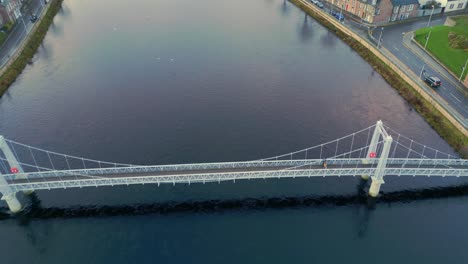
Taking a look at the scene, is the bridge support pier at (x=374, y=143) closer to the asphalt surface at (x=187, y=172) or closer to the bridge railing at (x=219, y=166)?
the bridge railing at (x=219, y=166)

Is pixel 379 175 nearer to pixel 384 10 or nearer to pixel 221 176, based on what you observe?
pixel 221 176

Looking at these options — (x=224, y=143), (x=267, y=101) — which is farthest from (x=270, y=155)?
(x=267, y=101)

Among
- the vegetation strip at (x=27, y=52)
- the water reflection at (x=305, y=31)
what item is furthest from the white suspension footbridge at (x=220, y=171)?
the water reflection at (x=305, y=31)

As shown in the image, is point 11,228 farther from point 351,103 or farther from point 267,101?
point 351,103

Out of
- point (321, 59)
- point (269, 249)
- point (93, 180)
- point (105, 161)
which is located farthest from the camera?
point (321, 59)

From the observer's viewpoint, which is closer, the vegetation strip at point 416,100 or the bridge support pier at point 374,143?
the bridge support pier at point 374,143

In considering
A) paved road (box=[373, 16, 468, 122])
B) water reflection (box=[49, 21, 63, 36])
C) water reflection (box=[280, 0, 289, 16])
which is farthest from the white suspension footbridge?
water reflection (box=[280, 0, 289, 16])

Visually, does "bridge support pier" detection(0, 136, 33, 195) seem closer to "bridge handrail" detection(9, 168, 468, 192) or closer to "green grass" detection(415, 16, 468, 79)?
"bridge handrail" detection(9, 168, 468, 192)
